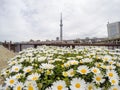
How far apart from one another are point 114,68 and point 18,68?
2.75ft

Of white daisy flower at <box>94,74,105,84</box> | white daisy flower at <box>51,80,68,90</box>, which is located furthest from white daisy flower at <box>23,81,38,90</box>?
white daisy flower at <box>94,74,105,84</box>

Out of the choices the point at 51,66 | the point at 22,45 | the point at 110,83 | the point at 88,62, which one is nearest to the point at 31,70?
the point at 51,66

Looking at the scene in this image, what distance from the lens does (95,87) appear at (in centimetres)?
154

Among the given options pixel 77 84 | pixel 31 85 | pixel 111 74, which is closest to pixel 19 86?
pixel 31 85

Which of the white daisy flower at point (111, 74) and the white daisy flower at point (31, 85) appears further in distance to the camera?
the white daisy flower at point (111, 74)

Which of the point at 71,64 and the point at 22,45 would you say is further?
the point at 22,45

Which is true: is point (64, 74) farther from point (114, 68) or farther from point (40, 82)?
point (114, 68)

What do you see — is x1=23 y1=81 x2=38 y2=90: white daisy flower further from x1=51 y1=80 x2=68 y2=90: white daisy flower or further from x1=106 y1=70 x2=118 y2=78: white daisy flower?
x1=106 y1=70 x2=118 y2=78: white daisy flower

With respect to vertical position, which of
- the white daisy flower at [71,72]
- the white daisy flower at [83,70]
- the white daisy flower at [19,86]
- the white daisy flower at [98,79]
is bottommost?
the white daisy flower at [19,86]

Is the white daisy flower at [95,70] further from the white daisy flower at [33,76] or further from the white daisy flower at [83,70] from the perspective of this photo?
the white daisy flower at [33,76]

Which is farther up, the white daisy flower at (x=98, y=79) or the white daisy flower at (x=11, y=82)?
the white daisy flower at (x=98, y=79)

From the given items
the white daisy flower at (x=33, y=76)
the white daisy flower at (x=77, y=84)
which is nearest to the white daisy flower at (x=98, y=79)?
the white daisy flower at (x=77, y=84)

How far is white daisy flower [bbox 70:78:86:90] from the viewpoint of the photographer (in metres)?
1.50

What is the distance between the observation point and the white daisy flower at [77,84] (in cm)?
150
